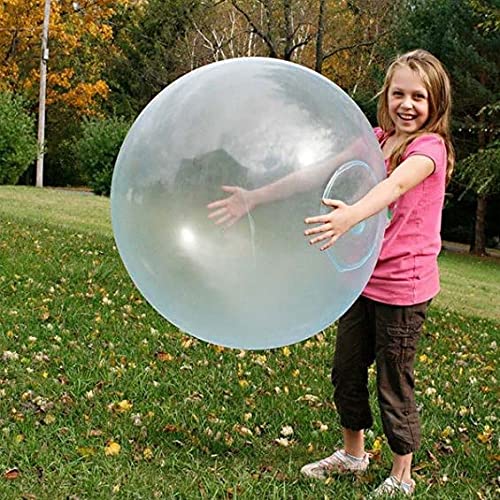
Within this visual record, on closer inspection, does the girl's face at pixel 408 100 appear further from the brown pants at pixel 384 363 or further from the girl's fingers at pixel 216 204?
the girl's fingers at pixel 216 204

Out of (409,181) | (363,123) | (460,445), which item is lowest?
(460,445)

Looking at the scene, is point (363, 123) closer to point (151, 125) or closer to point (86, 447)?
point (151, 125)

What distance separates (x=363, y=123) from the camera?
2.82 meters

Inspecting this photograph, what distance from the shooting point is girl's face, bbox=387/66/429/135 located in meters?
3.07

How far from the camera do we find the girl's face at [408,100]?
3068 millimetres

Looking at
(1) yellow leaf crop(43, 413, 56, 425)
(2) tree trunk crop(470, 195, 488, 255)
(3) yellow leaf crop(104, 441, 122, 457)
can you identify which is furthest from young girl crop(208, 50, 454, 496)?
(2) tree trunk crop(470, 195, 488, 255)

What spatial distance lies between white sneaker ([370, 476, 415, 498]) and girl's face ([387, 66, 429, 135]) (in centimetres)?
137

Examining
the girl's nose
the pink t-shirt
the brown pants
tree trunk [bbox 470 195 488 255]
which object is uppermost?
the girl's nose

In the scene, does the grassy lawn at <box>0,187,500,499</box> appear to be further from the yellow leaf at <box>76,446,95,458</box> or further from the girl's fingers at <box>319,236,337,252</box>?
the girl's fingers at <box>319,236,337,252</box>

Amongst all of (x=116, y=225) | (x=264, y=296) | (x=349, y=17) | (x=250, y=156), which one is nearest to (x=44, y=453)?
(x=116, y=225)

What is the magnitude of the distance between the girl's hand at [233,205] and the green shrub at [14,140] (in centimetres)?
1994

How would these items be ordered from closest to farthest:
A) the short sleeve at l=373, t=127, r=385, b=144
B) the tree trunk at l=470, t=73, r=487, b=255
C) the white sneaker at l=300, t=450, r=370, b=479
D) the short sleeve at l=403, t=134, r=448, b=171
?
the short sleeve at l=403, t=134, r=448, b=171 < the short sleeve at l=373, t=127, r=385, b=144 < the white sneaker at l=300, t=450, r=370, b=479 < the tree trunk at l=470, t=73, r=487, b=255

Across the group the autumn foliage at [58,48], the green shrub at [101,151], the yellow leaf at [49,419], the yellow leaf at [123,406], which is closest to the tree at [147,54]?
the autumn foliage at [58,48]

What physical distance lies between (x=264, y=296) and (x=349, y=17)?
30.5 metres
